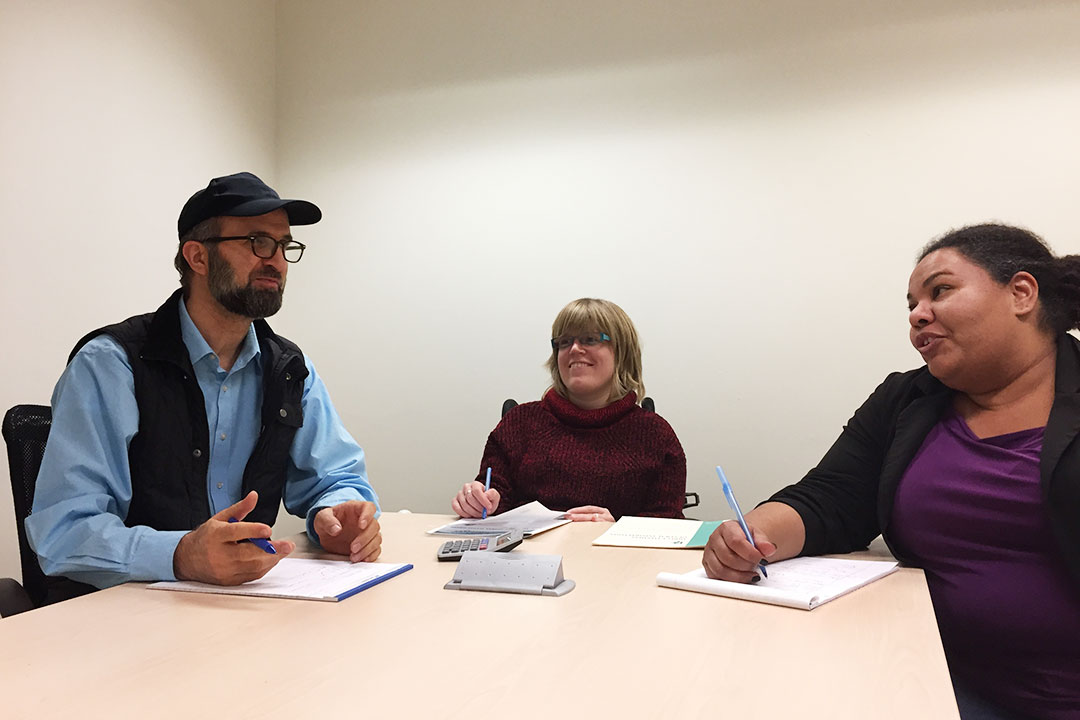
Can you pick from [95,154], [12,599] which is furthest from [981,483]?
[95,154]

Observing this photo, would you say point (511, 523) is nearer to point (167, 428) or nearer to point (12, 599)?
point (167, 428)

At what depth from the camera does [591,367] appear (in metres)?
2.57

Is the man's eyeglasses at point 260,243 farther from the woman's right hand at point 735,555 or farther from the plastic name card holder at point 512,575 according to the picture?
the woman's right hand at point 735,555

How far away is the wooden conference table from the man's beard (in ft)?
2.24

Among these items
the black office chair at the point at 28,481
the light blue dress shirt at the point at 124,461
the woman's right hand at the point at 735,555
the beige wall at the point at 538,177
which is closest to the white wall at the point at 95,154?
Answer: the beige wall at the point at 538,177

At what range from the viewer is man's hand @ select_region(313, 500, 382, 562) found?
4.89 ft

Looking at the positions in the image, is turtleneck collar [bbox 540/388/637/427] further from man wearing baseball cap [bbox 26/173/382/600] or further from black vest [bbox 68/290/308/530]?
black vest [bbox 68/290/308/530]

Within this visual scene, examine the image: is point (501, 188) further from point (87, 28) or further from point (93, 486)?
point (93, 486)

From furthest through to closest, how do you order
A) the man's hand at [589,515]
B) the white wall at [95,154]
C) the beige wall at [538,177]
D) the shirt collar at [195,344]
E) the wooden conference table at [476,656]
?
the beige wall at [538,177]
the white wall at [95,154]
the man's hand at [589,515]
the shirt collar at [195,344]
the wooden conference table at [476,656]

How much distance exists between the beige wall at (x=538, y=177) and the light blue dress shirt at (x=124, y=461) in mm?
1114

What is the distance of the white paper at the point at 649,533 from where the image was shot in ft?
5.49

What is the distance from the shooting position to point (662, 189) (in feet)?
10.4

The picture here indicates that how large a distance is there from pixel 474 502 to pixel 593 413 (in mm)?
636

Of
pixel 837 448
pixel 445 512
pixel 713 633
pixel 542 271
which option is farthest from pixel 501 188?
pixel 713 633
